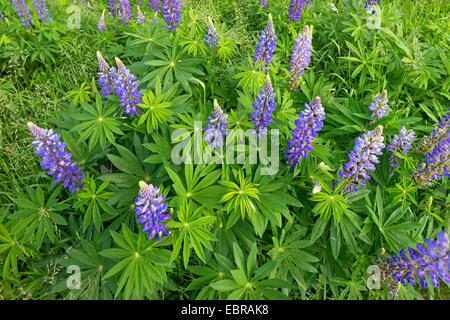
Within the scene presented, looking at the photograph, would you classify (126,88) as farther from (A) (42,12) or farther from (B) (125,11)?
(A) (42,12)

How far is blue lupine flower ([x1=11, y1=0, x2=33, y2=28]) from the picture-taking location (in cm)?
353

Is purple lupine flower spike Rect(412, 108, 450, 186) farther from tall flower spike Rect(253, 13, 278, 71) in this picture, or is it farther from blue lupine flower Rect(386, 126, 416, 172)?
tall flower spike Rect(253, 13, 278, 71)

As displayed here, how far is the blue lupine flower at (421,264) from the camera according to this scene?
1681mm

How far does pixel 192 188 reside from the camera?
206cm

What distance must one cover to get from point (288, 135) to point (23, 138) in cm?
253

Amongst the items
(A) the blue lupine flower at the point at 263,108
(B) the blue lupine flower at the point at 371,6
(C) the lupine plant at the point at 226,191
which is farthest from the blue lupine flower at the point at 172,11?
(B) the blue lupine flower at the point at 371,6

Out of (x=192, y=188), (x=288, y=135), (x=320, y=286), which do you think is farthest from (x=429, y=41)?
(x=192, y=188)

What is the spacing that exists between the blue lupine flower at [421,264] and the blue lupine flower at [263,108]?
1.12 meters

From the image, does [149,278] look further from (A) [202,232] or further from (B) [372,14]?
(B) [372,14]

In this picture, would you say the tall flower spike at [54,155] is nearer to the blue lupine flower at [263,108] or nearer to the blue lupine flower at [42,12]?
the blue lupine flower at [263,108]

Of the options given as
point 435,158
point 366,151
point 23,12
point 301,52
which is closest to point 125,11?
point 23,12

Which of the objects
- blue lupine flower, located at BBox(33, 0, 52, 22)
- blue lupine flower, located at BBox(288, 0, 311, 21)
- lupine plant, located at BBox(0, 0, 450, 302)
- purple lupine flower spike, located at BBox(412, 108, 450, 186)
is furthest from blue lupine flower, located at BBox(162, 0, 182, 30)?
purple lupine flower spike, located at BBox(412, 108, 450, 186)

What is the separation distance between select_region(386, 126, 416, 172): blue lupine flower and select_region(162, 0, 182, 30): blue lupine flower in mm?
2062

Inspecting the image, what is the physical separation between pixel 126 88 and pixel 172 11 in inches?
46.1
